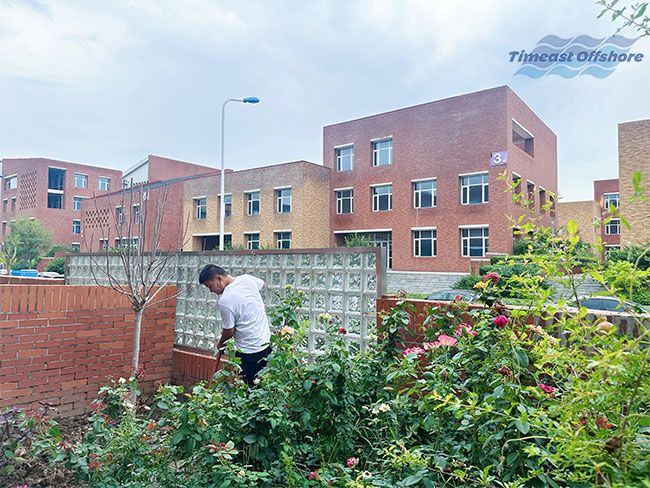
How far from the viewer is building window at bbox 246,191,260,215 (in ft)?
97.8

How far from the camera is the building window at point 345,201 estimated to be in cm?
2834

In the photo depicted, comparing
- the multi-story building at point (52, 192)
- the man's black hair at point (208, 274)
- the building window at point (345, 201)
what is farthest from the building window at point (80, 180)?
the man's black hair at point (208, 274)

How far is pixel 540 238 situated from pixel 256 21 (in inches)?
289

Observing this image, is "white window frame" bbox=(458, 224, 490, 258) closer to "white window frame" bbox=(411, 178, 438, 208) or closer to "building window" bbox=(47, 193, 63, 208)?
"white window frame" bbox=(411, 178, 438, 208)

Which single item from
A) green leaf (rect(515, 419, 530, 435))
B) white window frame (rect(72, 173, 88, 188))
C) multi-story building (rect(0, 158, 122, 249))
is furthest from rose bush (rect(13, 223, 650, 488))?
white window frame (rect(72, 173, 88, 188))

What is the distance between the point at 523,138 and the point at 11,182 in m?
56.0

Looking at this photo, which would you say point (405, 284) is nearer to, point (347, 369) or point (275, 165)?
point (275, 165)

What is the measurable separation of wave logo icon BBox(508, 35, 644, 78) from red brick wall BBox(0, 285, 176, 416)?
18.5m

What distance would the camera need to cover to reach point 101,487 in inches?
87.8

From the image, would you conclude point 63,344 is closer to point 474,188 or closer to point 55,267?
point 474,188

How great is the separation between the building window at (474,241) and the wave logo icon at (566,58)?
8177mm

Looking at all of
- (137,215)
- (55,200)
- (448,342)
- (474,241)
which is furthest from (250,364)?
(55,200)

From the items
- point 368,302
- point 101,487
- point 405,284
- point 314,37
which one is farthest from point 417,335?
point 405,284

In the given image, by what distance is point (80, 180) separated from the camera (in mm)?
50438
